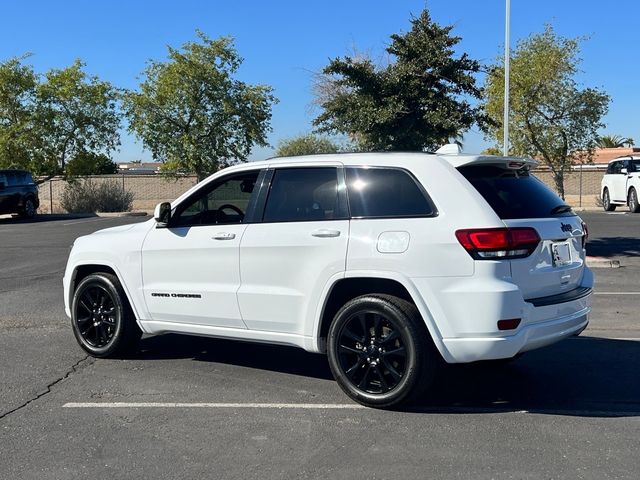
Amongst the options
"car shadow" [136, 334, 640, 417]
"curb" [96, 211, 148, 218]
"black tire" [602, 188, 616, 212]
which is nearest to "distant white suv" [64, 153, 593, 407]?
"car shadow" [136, 334, 640, 417]

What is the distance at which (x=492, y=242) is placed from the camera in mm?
4844

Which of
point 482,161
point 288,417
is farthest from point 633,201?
point 288,417

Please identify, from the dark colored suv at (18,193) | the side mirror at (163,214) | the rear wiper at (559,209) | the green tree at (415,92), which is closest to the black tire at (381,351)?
the rear wiper at (559,209)

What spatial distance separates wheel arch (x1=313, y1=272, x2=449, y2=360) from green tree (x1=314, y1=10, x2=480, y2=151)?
746 centimetres

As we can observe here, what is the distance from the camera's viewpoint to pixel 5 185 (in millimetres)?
26906

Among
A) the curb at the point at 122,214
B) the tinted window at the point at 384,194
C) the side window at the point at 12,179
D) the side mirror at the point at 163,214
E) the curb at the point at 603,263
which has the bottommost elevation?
the curb at the point at 603,263

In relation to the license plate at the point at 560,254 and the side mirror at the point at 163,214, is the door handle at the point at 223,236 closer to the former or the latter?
the side mirror at the point at 163,214

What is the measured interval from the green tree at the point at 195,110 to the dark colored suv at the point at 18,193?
5868 mm

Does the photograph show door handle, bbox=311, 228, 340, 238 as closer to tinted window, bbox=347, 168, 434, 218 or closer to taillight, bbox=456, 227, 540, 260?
tinted window, bbox=347, 168, 434, 218

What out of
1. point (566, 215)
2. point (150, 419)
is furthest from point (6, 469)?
point (566, 215)

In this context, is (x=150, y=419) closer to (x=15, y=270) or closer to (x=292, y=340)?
(x=292, y=340)

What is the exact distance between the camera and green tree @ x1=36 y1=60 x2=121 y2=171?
31547 millimetres

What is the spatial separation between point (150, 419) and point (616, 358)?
13.8 feet

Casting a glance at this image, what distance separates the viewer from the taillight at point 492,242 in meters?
4.84
